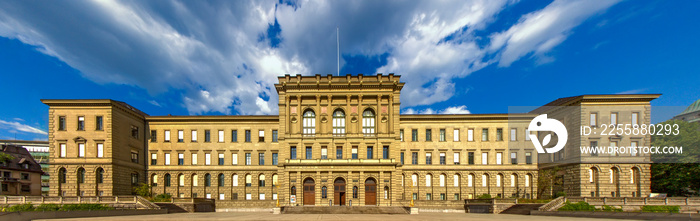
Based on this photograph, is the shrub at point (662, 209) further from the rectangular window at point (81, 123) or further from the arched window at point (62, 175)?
the arched window at point (62, 175)

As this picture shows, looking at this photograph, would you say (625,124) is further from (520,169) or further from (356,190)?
(356,190)

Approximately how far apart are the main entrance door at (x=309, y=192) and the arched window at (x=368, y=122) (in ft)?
33.1

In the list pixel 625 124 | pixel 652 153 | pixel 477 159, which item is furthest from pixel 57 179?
pixel 652 153

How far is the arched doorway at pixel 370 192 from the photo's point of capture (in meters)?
47.3

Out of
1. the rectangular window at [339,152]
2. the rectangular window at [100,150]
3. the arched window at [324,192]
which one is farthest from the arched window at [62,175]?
the rectangular window at [339,152]

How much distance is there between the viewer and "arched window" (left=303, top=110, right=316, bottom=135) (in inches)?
1927

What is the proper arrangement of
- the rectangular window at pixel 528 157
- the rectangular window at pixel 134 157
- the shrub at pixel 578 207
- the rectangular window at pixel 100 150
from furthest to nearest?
the rectangular window at pixel 528 157 < the rectangular window at pixel 134 157 < the rectangular window at pixel 100 150 < the shrub at pixel 578 207

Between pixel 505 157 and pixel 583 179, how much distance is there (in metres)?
10.4

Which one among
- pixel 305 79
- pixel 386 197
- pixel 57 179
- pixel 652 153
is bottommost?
pixel 386 197

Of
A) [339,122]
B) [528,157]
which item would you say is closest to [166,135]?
[339,122]

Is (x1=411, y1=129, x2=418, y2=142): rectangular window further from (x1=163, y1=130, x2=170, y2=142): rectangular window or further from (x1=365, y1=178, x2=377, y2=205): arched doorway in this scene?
(x1=163, y1=130, x2=170, y2=142): rectangular window

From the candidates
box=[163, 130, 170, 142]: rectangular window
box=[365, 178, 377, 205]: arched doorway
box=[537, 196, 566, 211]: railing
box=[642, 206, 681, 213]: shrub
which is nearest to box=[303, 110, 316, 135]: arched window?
box=[365, 178, 377, 205]: arched doorway

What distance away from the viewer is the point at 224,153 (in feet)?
177

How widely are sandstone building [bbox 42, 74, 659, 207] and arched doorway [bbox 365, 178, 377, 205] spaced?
0.16 metres
